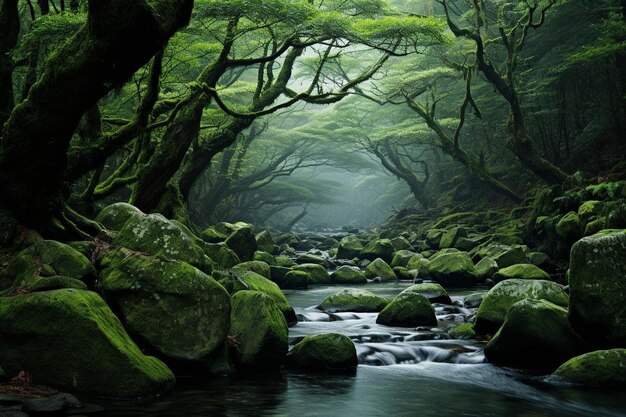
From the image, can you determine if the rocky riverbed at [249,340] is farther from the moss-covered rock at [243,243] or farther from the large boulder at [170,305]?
the moss-covered rock at [243,243]

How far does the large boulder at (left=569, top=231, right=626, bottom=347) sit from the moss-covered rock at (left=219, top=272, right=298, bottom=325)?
158 inches

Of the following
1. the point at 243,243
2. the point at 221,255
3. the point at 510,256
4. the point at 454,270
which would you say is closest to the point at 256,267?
the point at 221,255

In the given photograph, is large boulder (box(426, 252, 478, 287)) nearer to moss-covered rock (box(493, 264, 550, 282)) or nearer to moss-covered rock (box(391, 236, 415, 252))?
moss-covered rock (box(493, 264, 550, 282))

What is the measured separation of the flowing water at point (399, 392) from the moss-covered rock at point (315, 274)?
26.9 ft

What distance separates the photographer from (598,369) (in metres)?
6.22

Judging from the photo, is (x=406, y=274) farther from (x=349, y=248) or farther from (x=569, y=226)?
(x=349, y=248)

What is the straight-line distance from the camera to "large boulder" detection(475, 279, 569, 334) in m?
8.42

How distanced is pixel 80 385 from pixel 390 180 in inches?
2043

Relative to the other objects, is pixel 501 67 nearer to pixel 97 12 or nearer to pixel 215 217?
pixel 215 217

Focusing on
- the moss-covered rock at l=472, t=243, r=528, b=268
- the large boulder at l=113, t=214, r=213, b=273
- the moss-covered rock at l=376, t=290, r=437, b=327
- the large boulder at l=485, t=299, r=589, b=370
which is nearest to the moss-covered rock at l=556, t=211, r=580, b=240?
the moss-covered rock at l=472, t=243, r=528, b=268

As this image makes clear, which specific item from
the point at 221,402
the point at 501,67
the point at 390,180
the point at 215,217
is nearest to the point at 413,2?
the point at 501,67

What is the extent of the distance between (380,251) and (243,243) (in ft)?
27.1

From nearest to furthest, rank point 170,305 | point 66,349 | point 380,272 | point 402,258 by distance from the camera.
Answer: point 66,349 → point 170,305 → point 380,272 → point 402,258

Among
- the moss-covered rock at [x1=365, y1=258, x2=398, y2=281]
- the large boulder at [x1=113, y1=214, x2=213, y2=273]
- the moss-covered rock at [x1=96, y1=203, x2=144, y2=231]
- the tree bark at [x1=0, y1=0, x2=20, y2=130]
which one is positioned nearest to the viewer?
the large boulder at [x1=113, y1=214, x2=213, y2=273]
